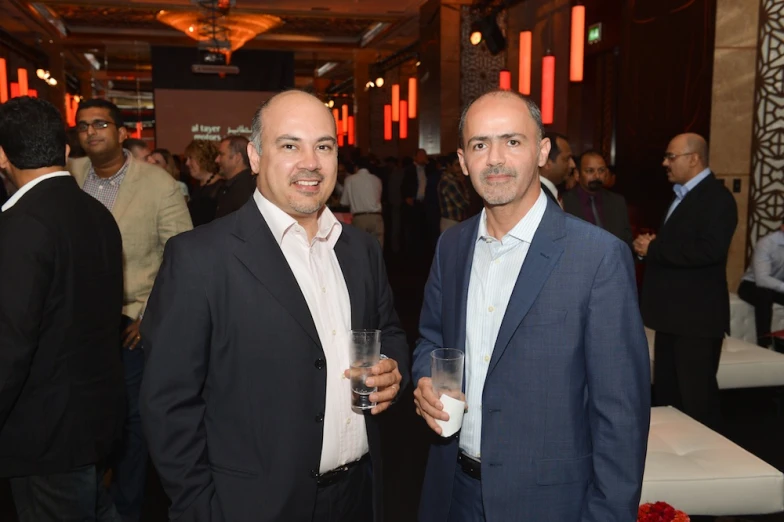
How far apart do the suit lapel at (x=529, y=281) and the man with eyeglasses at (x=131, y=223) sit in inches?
73.2

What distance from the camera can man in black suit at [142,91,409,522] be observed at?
1.44m

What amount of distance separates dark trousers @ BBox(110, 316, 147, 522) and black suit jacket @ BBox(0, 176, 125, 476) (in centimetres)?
72

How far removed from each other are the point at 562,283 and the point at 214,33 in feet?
43.3

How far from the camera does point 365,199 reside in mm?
9266

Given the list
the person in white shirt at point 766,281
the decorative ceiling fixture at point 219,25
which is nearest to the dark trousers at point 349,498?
the person in white shirt at point 766,281

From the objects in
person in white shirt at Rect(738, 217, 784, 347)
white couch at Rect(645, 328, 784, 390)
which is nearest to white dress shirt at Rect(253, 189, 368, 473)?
white couch at Rect(645, 328, 784, 390)

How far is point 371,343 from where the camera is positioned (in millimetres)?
1550

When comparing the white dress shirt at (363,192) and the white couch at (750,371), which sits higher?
the white dress shirt at (363,192)

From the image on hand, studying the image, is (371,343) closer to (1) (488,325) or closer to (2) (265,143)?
(1) (488,325)

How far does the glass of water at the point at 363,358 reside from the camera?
1545mm

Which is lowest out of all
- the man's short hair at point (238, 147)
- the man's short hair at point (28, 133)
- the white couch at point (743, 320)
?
the white couch at point (743, 320)

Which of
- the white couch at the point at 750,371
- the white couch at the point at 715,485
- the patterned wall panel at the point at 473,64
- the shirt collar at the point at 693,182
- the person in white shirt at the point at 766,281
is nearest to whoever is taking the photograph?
the white couch at the point at 715,485

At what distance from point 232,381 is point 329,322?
27cm

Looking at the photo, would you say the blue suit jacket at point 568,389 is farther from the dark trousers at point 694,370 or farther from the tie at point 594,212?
the tie at point 594,212
